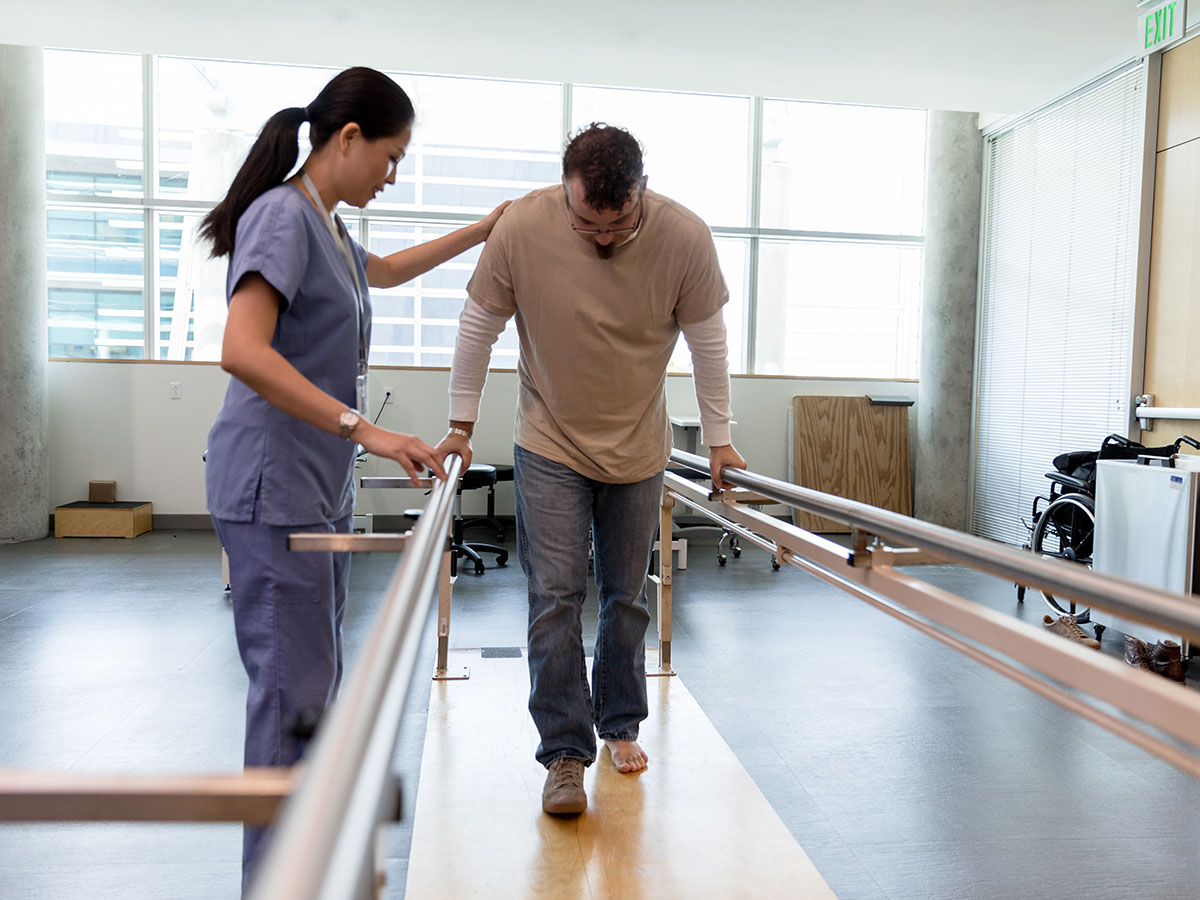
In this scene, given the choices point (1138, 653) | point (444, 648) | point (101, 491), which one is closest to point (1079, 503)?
point (1138, 653)

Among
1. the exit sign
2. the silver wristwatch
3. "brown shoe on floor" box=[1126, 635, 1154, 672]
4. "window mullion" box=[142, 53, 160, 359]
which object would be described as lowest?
"brown shoe on floor" box=[1126, 635, 1154, 672]

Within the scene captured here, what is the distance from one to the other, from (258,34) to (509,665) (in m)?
3.89

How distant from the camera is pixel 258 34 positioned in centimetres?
499

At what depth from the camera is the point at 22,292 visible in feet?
18.1

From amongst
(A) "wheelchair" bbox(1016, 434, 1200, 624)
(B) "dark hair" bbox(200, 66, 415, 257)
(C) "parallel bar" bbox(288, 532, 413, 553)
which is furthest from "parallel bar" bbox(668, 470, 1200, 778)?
(A) "wheelchair" bbox(1016, 434, 1200, 624)

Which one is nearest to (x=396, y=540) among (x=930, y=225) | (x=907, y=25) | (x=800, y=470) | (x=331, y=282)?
(x=331, y=282)

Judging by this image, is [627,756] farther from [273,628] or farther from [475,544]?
[475,544]

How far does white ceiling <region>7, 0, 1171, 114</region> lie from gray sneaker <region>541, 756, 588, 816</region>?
3688 millimetres

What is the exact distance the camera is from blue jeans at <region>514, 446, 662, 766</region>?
1865mm

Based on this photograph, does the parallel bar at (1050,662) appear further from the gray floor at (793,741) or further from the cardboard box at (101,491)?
the cardboard box at (101,491)

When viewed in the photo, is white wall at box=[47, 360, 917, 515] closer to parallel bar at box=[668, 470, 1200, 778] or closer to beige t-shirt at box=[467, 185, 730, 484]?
beige t-shirt at box=[467, 185, 730, 484]

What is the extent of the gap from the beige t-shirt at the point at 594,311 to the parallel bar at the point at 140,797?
1302 mm

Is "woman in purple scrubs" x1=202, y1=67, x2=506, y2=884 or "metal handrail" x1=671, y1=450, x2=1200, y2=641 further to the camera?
"woman in purple scrubs" x1=202, y1=67, x2=506, y2=884

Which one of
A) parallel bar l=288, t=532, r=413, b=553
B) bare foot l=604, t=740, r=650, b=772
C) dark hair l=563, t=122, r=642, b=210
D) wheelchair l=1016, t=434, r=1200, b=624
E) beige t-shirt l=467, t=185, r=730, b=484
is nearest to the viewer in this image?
parallel bar l=288, t=532, r=413, b=553
